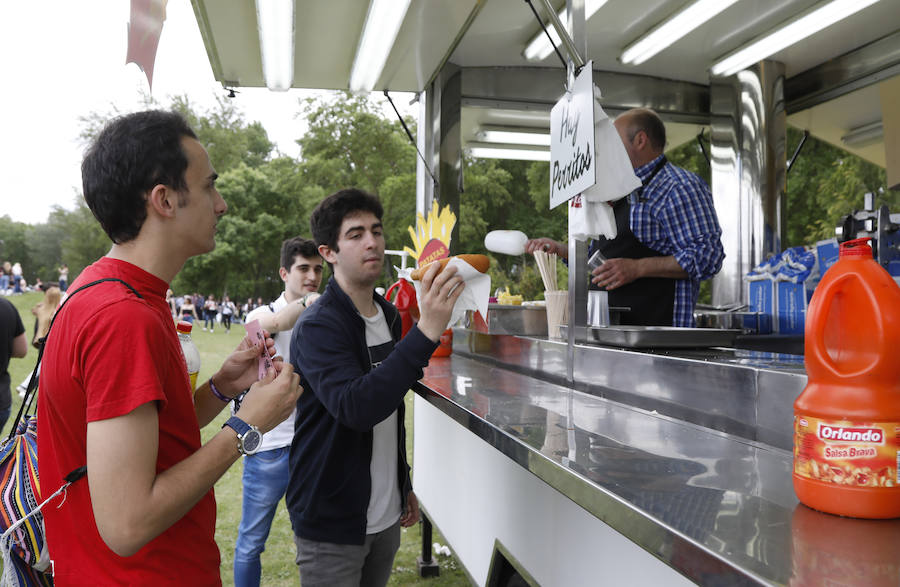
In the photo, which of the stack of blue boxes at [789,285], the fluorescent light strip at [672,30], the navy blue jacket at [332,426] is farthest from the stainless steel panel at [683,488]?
the fluorescent light strip at [672,30]

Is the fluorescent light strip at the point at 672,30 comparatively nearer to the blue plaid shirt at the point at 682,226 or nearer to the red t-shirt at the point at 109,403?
the blue plaid shirt at the point at 682,226

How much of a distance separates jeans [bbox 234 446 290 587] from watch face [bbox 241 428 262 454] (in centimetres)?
230

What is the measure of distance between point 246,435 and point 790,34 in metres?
5.46

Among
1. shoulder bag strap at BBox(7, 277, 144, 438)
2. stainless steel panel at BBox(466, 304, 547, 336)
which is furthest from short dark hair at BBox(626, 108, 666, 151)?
shoulder bag strap at BBox(7, 277, 144, 438)

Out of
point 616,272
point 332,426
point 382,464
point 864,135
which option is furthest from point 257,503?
point 864,135

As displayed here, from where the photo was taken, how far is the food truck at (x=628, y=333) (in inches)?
39.9

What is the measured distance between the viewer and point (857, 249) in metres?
0.96

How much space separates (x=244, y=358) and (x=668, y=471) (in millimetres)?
1172

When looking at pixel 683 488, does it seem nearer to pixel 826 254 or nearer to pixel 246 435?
pixel 246 435

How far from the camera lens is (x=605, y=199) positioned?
206cm

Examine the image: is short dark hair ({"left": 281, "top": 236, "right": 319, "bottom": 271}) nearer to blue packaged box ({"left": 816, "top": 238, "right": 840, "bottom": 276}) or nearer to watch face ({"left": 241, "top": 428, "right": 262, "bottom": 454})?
watch face ({"left": 241, "top": 428, "right": 262, "bottom": 454})

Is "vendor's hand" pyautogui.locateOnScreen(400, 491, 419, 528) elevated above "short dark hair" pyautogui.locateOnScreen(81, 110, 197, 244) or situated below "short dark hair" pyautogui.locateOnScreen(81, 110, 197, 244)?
below

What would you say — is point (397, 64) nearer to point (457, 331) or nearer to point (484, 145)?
point (457, 331)

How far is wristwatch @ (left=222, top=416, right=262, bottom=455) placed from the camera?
4.45ft
